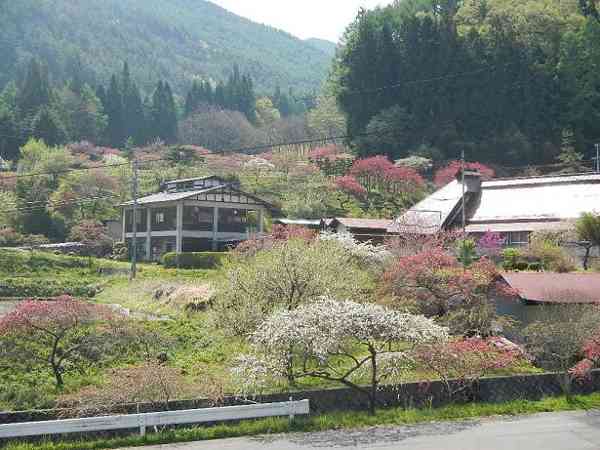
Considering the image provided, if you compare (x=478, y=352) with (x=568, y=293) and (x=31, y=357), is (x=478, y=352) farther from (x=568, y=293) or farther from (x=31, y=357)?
(x=31, y=357)

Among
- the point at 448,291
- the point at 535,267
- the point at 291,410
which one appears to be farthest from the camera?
the point at 535,267

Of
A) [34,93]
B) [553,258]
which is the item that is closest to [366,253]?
[553,258]

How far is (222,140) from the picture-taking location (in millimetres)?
85062

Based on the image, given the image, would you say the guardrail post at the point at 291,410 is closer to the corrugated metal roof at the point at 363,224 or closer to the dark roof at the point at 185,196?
the corrugated metal roof at the point at 363,224

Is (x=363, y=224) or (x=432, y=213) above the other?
(x=432, y=213)

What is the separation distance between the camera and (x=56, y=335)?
594 inches

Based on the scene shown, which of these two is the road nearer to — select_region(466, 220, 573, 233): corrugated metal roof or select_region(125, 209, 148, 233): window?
select_region(466, 220, 573, 233): corrugated metal roof

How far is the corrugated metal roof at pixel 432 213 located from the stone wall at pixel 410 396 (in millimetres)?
15935

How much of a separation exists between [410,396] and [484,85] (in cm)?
5169

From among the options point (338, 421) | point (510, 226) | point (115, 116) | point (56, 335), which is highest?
point (115, 116)

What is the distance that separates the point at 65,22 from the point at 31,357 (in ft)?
632

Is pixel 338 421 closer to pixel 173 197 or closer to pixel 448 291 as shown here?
pixel 448 291

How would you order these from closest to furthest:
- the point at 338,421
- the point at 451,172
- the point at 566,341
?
the point at 338,421 → the point at 566,341 → the point at 451,172

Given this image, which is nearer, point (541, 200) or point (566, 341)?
point (566, 341)
